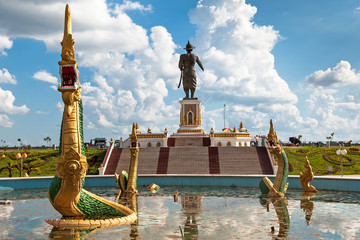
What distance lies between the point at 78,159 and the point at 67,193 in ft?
3.66

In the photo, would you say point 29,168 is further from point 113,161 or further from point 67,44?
point 67,44

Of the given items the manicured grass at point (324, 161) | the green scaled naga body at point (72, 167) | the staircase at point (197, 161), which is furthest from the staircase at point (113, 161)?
the green scaled naga body at point (72, 167)

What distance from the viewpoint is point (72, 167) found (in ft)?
34.3

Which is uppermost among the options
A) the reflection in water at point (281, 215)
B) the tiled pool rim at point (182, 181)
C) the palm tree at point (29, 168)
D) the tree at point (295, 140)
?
the tree at point (295, 140)

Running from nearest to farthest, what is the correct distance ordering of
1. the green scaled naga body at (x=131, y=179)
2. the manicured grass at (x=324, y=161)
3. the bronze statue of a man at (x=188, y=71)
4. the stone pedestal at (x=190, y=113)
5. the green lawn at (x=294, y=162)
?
the green scaled naga body at (x=131, y=179) → the manicured grass at (x=324, y=161) → the green lawn at (x=294, y=162) → the stone pedestal at (x=190, y=113) → the bronze statue of a man at (x=188, y=71)

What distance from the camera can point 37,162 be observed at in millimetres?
34312

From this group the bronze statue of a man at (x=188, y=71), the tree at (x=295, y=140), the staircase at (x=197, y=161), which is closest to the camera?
the staircase at (x=197, y=161)

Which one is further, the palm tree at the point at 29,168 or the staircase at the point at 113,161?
the palm tree at the point at 29,168

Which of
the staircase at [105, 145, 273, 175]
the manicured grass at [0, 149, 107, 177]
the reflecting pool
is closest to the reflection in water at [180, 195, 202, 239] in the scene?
the reflecting pool

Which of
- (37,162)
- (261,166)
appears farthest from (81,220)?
(37,162)

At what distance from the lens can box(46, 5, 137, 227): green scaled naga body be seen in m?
10.4

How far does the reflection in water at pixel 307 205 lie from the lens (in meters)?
12.5

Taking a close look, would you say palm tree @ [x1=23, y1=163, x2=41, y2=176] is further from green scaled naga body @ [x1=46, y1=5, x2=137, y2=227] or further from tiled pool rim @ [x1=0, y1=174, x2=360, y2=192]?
green scaled naga body @ [x1=46, y1=5, x2=137, y2=227]

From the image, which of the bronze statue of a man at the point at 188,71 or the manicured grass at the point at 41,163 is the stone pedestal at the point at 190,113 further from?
the manicured grass at the point at 41,163
